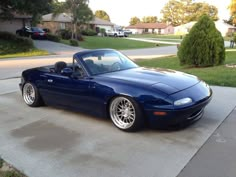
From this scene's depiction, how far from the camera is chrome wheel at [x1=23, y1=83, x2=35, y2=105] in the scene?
608 centimetres

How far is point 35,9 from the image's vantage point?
19953mm

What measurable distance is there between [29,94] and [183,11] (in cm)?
11077

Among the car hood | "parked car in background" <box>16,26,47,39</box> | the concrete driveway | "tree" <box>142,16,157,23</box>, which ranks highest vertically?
"tree" <box>142,16,157,23</box>

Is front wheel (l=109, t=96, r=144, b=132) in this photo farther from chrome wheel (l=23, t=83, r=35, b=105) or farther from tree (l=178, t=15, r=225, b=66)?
tree (l=178, t=15, r=225, b=66)

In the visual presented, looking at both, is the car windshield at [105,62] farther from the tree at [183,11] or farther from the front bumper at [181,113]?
the tree at [183,11]

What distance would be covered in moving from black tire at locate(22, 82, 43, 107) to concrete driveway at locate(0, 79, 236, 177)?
0.33 m

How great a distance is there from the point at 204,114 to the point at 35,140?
3087mm

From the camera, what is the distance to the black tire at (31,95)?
592 centimetres

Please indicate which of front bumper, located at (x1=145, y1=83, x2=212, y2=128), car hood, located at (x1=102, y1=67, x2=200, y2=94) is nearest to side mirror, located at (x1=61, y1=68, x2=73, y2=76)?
car hood, located at (x1=102, y1=67, x2=200, y2=94)

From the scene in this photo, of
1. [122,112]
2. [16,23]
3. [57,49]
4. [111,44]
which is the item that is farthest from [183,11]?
[122,112]

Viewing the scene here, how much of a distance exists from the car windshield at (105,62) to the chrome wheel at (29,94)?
169 centimetres

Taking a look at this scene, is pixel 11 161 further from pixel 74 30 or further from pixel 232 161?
pixel 74 30

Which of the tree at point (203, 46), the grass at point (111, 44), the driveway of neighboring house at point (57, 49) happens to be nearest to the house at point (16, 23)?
the driveway of neighboring house at point (57, 49)

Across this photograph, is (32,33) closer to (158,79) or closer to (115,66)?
(115,66)
